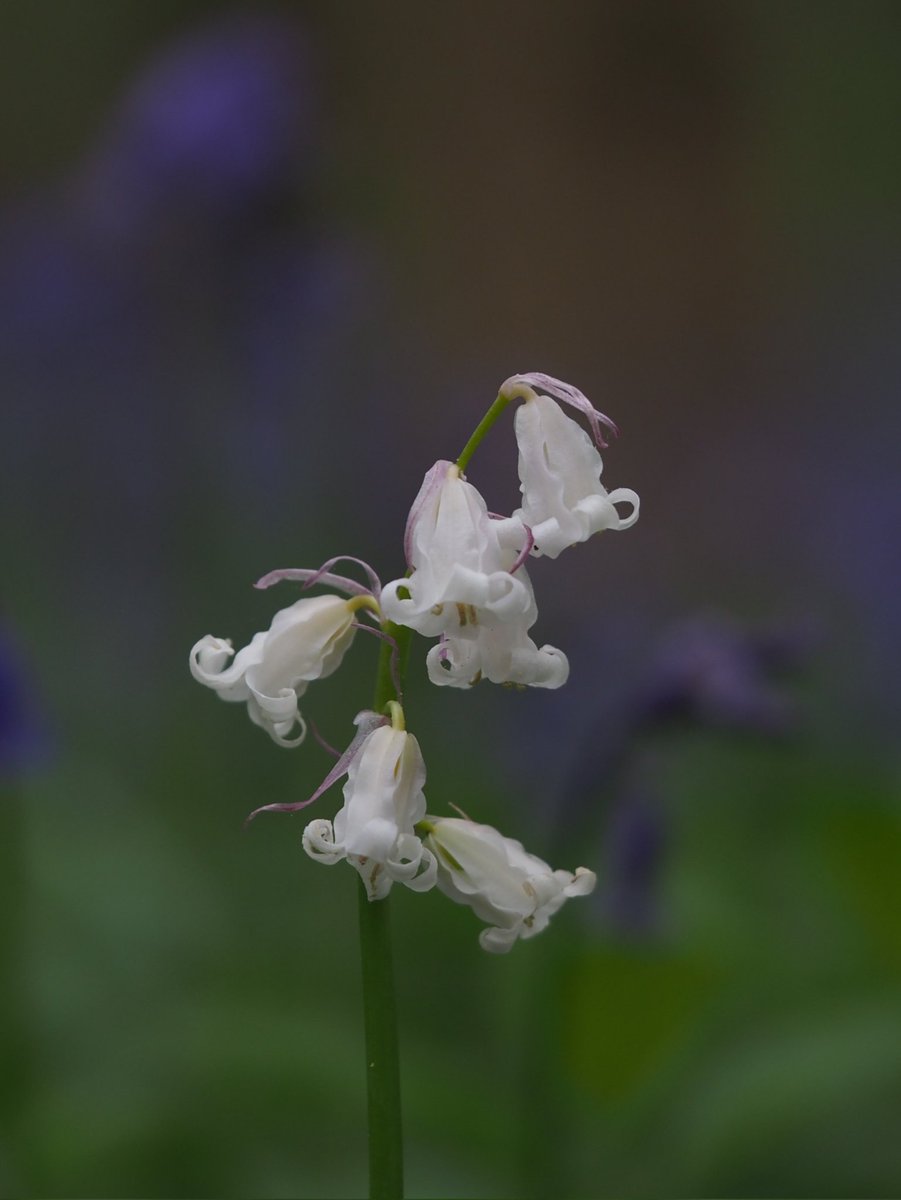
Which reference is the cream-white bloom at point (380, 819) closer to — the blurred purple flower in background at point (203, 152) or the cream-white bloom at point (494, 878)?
the cream-white bloom at point (494, 878)

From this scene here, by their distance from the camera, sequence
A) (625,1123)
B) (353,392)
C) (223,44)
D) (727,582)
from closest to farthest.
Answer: (625,1123) → (223,44) → (727,582) → (353,392)

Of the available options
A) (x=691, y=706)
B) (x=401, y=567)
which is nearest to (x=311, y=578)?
(x=691, y=706)

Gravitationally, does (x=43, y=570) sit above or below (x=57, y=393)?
below

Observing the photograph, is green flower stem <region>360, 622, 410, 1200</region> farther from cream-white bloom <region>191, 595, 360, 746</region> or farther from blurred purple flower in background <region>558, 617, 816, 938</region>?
blurred purple flower in background <region>558, 617, 816, 938</region>

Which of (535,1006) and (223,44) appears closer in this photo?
(535,1006)

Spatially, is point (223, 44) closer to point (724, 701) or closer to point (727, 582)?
point (727, 582)

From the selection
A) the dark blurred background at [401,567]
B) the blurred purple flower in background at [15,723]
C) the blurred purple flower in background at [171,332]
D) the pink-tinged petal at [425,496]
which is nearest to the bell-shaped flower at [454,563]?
the pink-tinged petal at [425,496]

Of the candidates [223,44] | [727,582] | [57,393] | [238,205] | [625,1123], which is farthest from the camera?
[727,582]

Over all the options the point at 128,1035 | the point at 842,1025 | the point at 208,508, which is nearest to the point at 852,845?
the point at 842,1025
